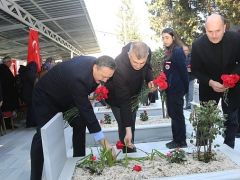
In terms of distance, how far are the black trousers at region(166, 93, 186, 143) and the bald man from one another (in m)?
0.95

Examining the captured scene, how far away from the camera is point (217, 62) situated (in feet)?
13.6

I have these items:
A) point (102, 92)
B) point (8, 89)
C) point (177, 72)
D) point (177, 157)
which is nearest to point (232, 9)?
point (8, 89)

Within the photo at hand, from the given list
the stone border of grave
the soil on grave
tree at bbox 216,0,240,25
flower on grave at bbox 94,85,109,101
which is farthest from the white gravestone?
tree at bbox 216,0,240,25

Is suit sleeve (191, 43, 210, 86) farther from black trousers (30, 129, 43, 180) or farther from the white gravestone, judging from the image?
black trousers (30, 129, 43, 180)

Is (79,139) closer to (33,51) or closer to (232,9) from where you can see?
(33,51)

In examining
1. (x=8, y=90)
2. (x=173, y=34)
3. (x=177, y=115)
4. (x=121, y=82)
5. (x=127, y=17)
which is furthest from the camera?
(x=127, y=17)

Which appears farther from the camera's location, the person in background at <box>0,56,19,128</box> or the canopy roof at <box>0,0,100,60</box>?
the canopy roof at <box>0,0,100,60</box>

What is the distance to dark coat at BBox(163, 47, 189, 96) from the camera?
524cm

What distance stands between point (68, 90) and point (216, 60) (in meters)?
1.61

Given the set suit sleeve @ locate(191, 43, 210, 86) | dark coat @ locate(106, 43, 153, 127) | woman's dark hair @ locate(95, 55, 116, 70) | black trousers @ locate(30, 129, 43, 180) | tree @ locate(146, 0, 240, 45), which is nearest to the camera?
woman's dark hair @ locate(95, 55, 116, 70)

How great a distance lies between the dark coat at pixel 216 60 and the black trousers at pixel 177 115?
1.00 m

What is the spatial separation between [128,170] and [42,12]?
9.20 meters

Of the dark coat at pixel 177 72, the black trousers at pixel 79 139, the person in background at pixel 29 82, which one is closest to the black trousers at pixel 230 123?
the dark coat at pixel 177 72

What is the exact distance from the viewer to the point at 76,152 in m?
4.14
